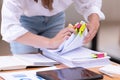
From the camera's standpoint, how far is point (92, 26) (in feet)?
4.91

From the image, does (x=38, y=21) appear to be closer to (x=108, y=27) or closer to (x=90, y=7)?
(x=90, y=7)

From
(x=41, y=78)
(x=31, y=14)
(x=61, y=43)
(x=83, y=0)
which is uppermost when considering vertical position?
(x=83, y=0)

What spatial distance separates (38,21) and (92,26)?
32cm

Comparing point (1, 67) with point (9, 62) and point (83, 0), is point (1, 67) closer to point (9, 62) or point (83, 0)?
point (9, 62)

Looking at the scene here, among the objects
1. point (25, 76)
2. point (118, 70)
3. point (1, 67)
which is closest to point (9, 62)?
point (1, 67)

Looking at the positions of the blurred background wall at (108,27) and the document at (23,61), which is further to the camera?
the blurred background wall at (108,27)

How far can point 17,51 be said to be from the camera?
4.95ft

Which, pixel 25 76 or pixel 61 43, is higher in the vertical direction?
pixel 61 43

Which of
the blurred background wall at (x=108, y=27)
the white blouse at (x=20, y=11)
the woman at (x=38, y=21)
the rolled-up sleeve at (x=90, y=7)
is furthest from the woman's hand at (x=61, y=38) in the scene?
the blurred background wall at (x=108, y=27)

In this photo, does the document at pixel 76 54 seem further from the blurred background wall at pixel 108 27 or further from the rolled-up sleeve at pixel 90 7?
the blurred background wall at pixel 108 27

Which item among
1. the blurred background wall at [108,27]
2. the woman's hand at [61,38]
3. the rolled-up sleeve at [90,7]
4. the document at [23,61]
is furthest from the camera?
the blurred background wall at [108,27]

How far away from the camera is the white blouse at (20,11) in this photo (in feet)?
4.21

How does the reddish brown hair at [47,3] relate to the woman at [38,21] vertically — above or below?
above

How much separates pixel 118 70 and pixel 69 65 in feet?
0.72
